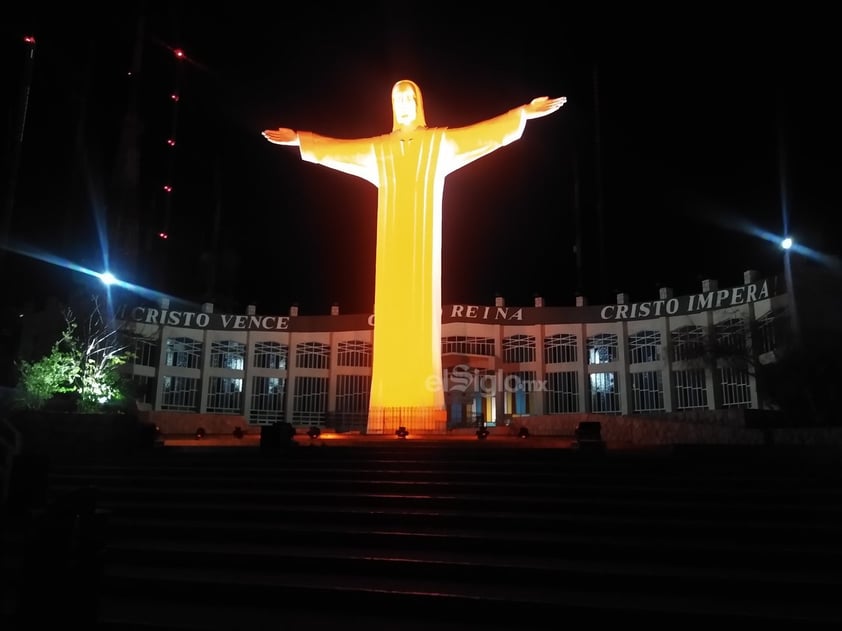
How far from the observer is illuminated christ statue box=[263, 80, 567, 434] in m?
19.1

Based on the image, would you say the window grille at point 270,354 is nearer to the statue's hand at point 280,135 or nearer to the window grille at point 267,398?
the window grille at point 267,398

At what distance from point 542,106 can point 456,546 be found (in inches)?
565

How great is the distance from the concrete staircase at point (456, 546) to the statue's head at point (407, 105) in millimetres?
13886

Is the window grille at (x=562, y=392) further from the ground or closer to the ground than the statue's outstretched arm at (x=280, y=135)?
closer to the ground

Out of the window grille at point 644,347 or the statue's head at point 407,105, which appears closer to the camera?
the statue's head at point 407,105

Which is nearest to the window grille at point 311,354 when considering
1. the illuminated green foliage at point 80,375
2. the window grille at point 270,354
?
the window grille at point 270,354

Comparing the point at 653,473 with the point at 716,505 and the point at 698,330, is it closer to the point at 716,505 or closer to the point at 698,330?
the point at 716,505

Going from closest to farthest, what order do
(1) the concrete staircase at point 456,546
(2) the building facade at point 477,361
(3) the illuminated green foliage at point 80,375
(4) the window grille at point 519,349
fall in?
(1) the concrete staircase at point 456,546 → (3) the illuminated green foliage at point 80,375 → (2) the building facade at point 477,361 → (4) the window grille at point 519,349

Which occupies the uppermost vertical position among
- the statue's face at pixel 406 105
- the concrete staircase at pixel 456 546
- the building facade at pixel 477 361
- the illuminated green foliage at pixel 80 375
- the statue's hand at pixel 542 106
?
the statue's face at pixel 406 105

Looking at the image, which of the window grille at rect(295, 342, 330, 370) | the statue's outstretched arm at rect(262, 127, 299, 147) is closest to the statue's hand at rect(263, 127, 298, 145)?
the statue's outstretched arm at rect(262, 127, 299, 147)

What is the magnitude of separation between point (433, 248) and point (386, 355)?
3951 mm

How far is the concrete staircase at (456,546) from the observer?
16.1 feet

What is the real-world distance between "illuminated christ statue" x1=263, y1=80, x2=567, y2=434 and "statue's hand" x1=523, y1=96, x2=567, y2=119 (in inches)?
30.7

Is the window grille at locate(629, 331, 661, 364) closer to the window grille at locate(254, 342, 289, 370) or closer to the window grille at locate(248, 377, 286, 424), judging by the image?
the window grille at locate(254, 342, 289, 370)
